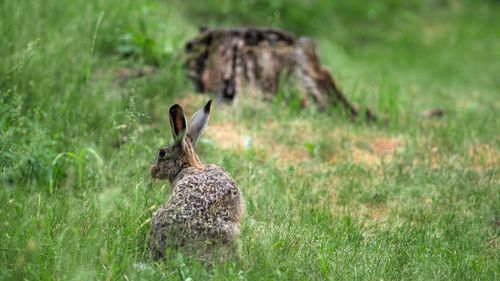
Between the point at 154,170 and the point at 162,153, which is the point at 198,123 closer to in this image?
the point at 162,153

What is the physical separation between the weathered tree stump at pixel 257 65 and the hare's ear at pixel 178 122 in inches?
143

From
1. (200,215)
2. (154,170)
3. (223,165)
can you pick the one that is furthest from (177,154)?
(223,165)

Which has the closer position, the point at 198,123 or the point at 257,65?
the point at 198,123

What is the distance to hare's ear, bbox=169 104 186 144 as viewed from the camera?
5156 mm

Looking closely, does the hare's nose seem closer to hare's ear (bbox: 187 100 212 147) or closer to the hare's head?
the hare's head

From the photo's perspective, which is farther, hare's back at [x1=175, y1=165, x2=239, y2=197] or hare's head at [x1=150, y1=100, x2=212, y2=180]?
hare's head at [x1=150, y1=100, x2=212, y2=180]

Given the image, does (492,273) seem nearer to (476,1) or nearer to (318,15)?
(318,15)

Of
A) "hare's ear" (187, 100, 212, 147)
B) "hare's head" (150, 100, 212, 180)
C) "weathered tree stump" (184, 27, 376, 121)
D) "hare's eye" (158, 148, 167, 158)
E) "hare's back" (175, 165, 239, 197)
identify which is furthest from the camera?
"weathered tree stump" (184, 27, 376, 121)

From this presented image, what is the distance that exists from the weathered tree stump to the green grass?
36 centimetres

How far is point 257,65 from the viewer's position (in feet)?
30.7

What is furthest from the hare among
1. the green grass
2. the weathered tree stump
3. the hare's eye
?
the weathered tree stump

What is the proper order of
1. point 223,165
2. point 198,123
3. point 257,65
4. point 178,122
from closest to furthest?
point 178,122 < point 198,123 < point 223,165 < point 257,65

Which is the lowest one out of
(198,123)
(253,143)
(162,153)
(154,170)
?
(253,143)

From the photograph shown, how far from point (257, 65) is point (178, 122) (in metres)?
4.24
